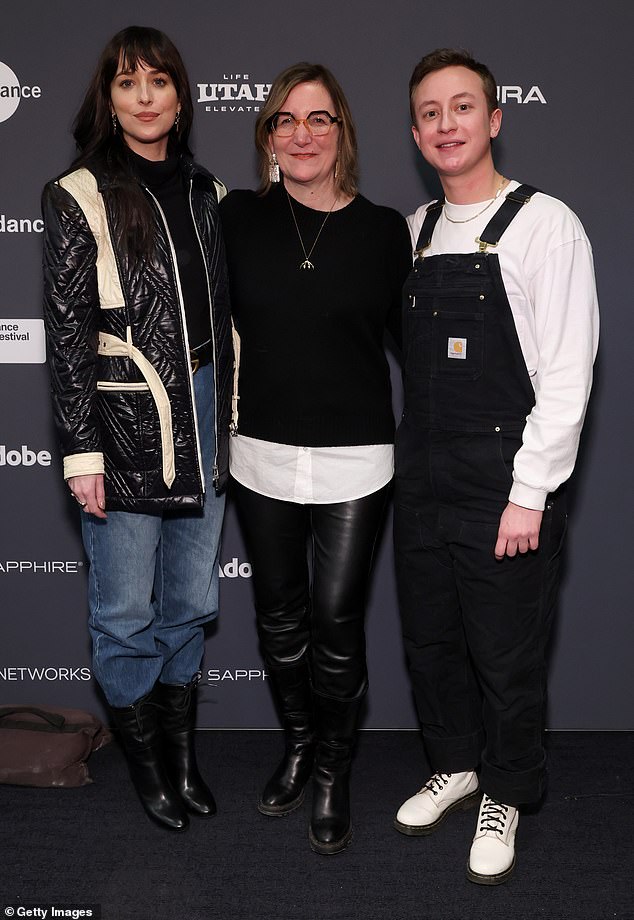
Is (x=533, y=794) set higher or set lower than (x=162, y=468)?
lower

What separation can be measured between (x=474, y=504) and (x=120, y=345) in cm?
83

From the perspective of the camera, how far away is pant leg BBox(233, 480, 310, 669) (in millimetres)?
2039

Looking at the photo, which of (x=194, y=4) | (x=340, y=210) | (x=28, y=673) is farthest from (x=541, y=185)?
(x=28, y=673)

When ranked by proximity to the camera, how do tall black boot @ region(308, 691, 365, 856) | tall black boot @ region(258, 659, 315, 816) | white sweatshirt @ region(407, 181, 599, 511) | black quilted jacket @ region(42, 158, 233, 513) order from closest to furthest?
1. white sweatshirt @ region(407, 181, 599, 511)
2. black quilted jacket @ region(42, 158, 233, 513)
3. tall black boot @ region(308, 691, 365, 856)
4. tall black boot @ region(258, 659, 315, 816)

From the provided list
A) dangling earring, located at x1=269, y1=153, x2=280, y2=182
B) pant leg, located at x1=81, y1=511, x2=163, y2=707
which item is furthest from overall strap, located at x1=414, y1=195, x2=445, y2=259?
pant leg, located at x1=81, y1=511, x2=163, y2=707

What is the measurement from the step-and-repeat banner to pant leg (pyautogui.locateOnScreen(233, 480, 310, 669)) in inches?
20.1

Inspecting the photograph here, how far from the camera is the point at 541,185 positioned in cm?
241

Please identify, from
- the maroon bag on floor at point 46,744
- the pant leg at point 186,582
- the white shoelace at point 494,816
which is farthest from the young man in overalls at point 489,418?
the maroon bag on floor at point 46,744

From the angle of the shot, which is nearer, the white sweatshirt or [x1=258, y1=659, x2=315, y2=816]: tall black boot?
the white sweatshirt

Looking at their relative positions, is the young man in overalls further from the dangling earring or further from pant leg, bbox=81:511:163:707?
pant leg, bbox=81:511:163:707

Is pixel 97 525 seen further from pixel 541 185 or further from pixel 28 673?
pixel 541 185

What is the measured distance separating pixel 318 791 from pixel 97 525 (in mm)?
827

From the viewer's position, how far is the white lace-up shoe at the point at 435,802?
213 centimetres

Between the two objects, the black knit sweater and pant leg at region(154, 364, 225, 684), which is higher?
the black knit sweater
